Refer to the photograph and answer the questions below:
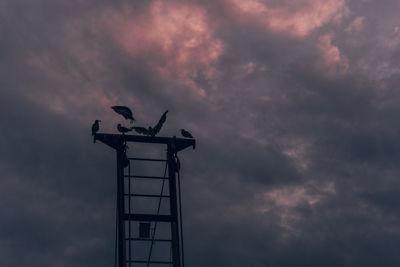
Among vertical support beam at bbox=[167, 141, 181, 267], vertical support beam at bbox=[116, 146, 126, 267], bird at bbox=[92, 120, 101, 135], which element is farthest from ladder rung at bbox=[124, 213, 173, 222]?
bird at bbox=[92, 120, 101, 135]

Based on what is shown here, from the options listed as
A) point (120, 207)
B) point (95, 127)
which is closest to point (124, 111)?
point (95, 127)

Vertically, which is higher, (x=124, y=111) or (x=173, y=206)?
(x=124, y=111)

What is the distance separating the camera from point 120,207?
715 inches

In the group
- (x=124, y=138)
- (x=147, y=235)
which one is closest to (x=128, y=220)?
(x=147, y=235)

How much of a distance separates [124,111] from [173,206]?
131 inches

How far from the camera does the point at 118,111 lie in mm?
19781

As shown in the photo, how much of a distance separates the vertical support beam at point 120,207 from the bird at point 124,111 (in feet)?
3.28

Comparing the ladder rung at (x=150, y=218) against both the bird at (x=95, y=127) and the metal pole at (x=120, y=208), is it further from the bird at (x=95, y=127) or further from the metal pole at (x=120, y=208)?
the bird at (x=95, y=127)

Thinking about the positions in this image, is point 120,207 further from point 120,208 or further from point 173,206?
point 173,206

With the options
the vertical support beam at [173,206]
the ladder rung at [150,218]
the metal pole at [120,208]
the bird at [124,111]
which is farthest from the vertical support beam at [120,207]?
the vertical support beam at [173,206]

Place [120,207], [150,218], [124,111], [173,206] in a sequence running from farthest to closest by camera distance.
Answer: [124,111] → [173,206] → [150,218] → [120,207]

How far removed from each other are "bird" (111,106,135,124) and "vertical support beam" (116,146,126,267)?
999 millimetres

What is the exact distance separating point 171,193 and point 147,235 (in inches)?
58.8

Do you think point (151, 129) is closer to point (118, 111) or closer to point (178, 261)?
point (118, 111)
